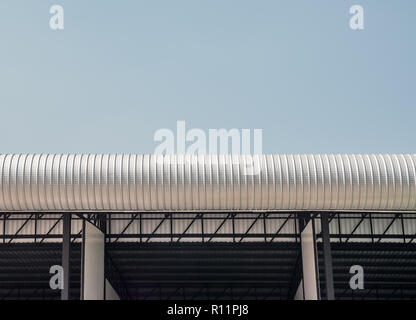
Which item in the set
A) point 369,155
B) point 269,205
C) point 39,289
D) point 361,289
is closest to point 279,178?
point 269,205

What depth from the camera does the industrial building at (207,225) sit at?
25.9 m

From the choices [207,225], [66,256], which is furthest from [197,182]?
[207,225]

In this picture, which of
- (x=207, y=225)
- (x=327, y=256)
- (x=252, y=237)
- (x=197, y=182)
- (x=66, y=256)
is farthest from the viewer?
(x=207, y=225)

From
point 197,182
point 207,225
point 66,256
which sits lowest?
point 66,256

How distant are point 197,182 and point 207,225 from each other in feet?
26.7

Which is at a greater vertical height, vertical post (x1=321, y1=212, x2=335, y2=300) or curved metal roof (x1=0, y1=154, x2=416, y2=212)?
curved metal roof (x1=0, y1=154, x2=416, y2=212)

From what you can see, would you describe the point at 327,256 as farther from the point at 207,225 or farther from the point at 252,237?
the point at 207,225

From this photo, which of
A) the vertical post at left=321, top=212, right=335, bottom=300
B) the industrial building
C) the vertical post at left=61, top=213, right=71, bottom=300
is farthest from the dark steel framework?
the vertical post at left=61, top=213, right=71, bottom=300

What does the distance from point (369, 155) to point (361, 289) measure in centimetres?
1626

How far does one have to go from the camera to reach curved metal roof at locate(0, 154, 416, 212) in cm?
2586

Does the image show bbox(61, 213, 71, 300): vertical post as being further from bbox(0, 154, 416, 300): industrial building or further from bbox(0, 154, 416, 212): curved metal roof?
bbox(0, 154, 416, 212): curved metal roof

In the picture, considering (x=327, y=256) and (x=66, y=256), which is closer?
(x=66, y=256)

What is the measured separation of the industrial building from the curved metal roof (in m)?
0.05

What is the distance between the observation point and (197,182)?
2588cm
